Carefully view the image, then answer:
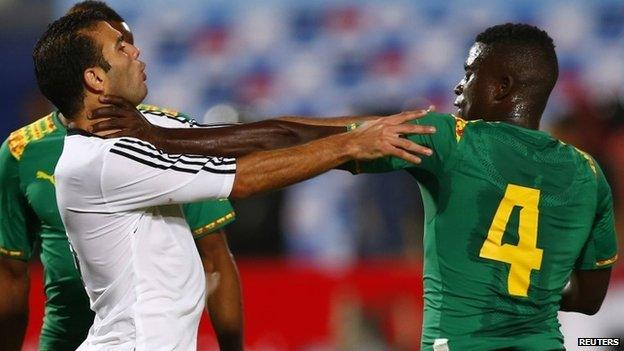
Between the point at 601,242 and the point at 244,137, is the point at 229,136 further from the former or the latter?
the point at 601,242

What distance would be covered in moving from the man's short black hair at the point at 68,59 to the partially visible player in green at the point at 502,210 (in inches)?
33.1

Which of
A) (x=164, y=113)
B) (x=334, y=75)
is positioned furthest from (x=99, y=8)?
(x=334, y=75)

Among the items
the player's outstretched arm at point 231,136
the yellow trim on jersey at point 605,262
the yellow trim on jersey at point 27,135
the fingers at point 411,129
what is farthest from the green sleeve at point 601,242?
the yellow trim on jersey at point 27,135

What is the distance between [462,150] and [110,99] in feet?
3.30

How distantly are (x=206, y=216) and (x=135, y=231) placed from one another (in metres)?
1.10

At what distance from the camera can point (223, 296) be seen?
4293 mm

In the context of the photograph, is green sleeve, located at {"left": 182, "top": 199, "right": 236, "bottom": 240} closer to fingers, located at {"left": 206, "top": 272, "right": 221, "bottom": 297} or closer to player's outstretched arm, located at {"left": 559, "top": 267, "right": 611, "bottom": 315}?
fingers, located at {"left": 206, "top": 272, "right": 221, "bottom": 297}

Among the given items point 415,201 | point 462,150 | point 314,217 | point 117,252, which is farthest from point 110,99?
point 314,217

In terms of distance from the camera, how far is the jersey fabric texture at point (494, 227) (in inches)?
125

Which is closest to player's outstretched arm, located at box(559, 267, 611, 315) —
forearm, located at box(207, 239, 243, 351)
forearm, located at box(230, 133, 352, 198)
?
forearm, located at box(230, 133, 352, 198)

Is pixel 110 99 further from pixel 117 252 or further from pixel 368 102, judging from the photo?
pixel 368 102

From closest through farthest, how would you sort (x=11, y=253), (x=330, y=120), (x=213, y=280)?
(x=330, y=120)
(x=11, y=253)
(x=213, y=280)

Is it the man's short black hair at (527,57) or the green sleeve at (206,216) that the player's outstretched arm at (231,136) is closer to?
the man's short black hair at (527,57)

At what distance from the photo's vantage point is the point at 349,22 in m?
9.07
